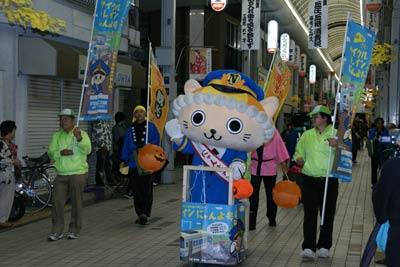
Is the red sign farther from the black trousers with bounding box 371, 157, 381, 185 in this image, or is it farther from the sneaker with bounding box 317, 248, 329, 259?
the sneaker with bounding box 317, 248, 329, 259

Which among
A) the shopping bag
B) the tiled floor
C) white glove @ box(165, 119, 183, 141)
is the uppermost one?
white glove @ box(165, 119, 183, 141)

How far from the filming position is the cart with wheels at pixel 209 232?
22.0 ft

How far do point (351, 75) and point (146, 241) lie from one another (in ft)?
12.4

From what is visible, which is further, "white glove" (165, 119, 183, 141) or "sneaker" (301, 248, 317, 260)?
"sneaker" (301, 248, 317, 260)

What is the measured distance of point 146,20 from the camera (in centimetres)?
2584

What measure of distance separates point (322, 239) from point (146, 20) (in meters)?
19.6

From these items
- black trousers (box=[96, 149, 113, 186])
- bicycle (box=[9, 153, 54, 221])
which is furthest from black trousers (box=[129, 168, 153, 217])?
black trousers (box=[96, 149, 113, 186])

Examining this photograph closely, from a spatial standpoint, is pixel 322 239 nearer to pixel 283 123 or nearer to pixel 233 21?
pixel 233 21

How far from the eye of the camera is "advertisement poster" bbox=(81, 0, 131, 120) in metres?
8.48

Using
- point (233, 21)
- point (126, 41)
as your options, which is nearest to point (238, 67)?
point (233, 21)

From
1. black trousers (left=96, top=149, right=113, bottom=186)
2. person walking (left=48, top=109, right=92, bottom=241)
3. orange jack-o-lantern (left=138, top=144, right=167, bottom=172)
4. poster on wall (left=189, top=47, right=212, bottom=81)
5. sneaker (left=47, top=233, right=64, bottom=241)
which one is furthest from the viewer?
poster on wall (left=189, top=47, right=212, bottom=81)

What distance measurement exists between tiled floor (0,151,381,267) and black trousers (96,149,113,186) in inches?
60.5

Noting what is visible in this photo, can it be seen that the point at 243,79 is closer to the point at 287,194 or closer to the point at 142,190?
the point at 287,194

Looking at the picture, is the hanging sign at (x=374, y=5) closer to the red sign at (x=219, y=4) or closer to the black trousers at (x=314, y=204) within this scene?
the red sign at (x=219, y=4)
